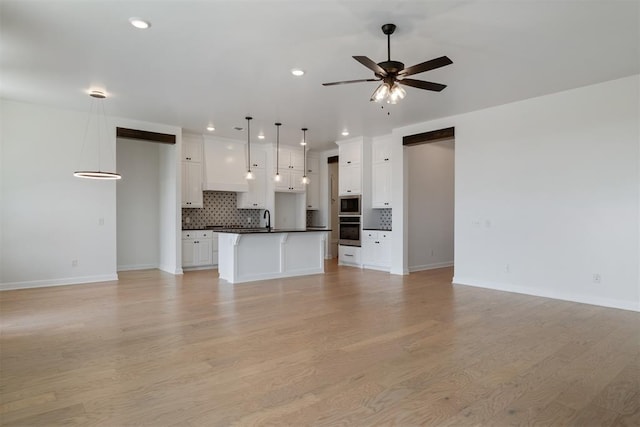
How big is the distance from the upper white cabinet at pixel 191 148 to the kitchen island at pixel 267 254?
2.03 meters

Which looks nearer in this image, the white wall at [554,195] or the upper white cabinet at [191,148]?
the white wall at [554,195]

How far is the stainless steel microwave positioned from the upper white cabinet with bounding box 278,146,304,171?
57.9 inches

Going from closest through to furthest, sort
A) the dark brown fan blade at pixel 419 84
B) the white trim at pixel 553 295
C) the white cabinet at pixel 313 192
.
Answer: the dark brown fan blade at pixel 419 84, the white trim at pixel 553 295, the white cabinet at pixel 313 192

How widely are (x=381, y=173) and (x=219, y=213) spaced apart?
3780 mm

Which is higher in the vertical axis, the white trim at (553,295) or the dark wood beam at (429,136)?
the dark wood beam at (429,136)

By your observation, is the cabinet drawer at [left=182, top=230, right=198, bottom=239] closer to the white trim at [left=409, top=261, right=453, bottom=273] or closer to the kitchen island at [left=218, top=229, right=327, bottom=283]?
the kitchen island at [left=218, top=229, right=327, bottom=283]

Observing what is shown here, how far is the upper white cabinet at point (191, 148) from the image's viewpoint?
754 centimetres

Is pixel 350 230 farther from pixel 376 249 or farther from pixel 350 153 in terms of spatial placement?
pixel 350 153

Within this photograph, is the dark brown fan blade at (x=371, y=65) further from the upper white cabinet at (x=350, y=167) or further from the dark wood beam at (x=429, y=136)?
the upper white cabinet at (x=350, y=167)

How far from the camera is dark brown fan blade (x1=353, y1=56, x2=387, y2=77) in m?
2.91

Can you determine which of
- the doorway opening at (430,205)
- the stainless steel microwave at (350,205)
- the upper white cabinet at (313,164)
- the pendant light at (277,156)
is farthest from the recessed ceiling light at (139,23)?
the upper white cabinet at (313,164)

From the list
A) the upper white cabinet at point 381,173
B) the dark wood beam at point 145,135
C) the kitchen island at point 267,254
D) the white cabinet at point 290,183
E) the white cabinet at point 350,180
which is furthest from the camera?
the white cabinet at point 290,183

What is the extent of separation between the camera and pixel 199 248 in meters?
7.62

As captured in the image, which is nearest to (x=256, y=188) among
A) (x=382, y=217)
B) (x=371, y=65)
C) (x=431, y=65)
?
(x=382, y=217)
